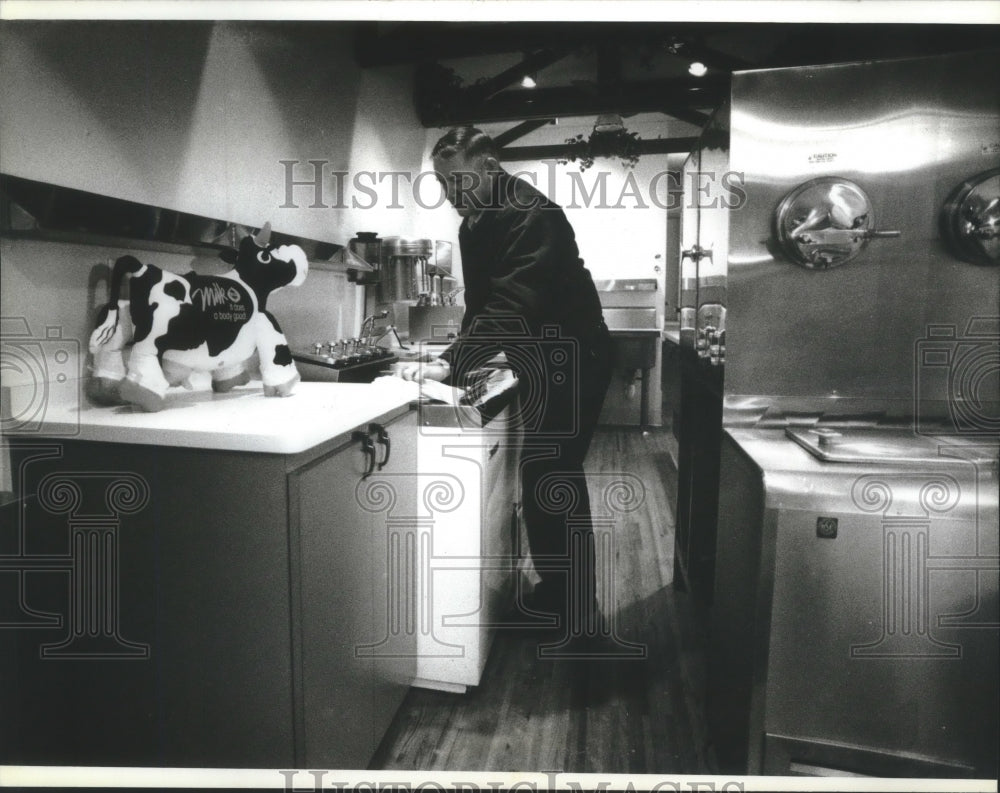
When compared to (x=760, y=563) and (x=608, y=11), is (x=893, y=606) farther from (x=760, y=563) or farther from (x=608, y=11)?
(x=608, y=11)

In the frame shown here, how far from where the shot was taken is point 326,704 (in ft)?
3.98

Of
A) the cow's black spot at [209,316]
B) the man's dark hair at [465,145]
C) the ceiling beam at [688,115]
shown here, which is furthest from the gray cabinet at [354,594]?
the ceiling beam at [688,115]

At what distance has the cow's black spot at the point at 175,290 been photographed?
1214 millimetres

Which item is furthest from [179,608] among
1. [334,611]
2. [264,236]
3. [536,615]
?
[536,615]

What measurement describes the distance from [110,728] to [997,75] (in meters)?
2.37

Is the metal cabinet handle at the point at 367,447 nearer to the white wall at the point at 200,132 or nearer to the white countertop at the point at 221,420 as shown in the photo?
the white countertop at the point at 221,420

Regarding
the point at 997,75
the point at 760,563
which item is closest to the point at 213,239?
the point at 760,563

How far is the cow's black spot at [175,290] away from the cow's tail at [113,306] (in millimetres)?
94

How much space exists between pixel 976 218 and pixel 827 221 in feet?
1.04

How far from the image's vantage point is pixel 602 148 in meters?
1.79

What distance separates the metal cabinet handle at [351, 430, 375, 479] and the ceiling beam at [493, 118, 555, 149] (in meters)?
1.01

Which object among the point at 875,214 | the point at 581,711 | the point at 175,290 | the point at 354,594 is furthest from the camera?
the point at 581,711

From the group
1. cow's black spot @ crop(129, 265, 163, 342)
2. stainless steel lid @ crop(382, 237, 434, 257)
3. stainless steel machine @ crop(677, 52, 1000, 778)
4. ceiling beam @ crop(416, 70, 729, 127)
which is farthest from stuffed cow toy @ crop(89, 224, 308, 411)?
stainless steel machine @ crop(677, 52, 1000, 778)

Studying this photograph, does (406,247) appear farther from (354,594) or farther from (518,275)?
(354,594)
